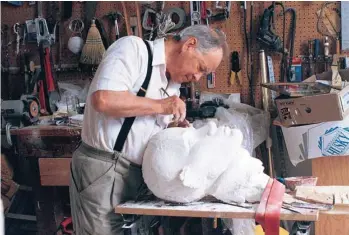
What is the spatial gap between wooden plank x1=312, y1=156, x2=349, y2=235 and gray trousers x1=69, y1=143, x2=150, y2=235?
1209 mm

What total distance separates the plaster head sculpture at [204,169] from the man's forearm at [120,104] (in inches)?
5.6

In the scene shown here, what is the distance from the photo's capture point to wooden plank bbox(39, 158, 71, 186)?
271cm

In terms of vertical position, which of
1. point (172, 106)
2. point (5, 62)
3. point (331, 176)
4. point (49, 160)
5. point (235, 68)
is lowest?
point (331, 176)

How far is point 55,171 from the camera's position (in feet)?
8.94

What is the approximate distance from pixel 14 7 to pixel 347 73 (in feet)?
8.33

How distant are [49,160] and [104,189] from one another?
1.19 m

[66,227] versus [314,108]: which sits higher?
[314,108]

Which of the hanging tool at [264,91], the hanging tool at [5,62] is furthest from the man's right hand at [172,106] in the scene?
the hanging tool at [5,62]

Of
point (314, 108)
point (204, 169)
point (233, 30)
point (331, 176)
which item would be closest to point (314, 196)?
point (204, 169)

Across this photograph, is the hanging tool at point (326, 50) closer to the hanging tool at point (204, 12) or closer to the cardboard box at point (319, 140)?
the cardboard box at point (319, 140)

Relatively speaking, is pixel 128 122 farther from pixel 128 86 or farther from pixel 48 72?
pixel 48 72

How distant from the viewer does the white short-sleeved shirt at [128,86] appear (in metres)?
1.55

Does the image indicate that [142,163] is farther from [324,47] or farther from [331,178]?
[324,47]

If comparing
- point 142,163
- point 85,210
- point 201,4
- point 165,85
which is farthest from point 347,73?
point 85,210
